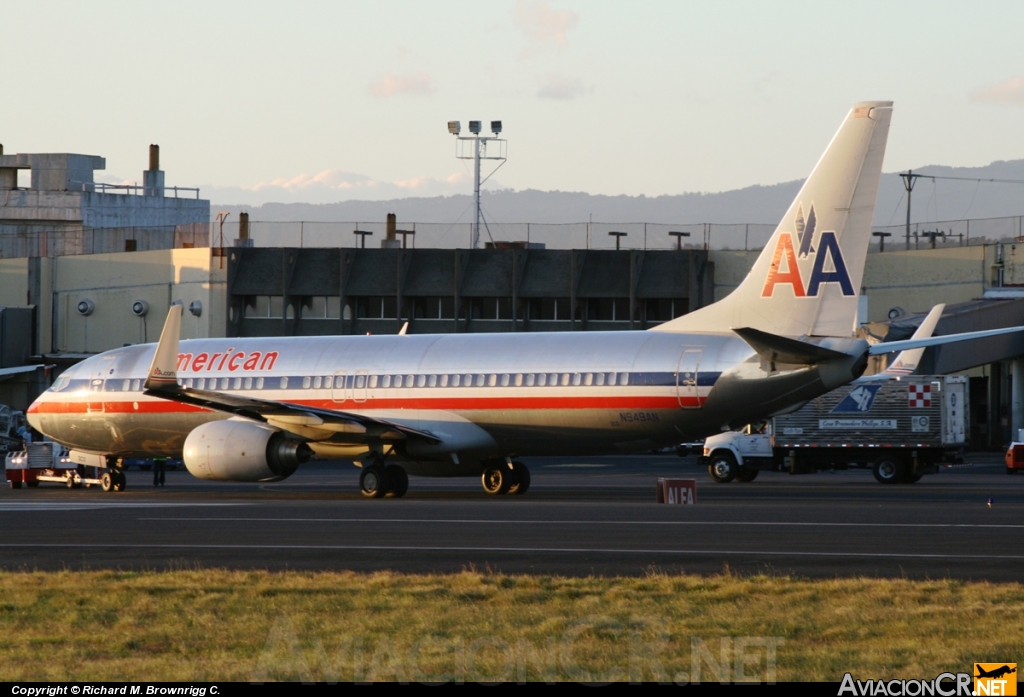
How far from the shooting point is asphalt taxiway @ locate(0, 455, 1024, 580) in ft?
54.3

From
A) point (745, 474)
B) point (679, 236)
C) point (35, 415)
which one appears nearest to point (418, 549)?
point (35, 415)

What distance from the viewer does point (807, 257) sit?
1116 inches

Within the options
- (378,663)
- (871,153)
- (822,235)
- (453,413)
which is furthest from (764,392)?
(378,663)

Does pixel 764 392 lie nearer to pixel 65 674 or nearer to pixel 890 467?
pixel 890 467

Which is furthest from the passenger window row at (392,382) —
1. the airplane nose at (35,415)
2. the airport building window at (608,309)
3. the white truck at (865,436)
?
the airport building window at (608,309)

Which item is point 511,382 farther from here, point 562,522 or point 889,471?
point 889,471

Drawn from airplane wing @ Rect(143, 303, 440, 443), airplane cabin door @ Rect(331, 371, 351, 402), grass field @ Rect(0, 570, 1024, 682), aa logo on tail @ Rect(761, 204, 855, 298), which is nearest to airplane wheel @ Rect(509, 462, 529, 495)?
airplane wing @ Rect(143, 303, 440, 443)

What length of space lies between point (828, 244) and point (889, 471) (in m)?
14.0

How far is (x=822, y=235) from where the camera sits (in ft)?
91.9

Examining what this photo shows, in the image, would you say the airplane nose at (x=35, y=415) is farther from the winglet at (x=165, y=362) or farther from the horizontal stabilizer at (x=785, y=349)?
the horizontal stabilizer at (x=785, y=349)

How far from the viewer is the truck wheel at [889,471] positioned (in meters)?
39.7

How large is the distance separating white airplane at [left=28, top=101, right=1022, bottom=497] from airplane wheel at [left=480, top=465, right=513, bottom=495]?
3 cm

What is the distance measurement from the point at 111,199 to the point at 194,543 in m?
79.3

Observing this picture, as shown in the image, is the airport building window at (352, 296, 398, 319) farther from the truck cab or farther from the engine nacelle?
the engine nacelle
